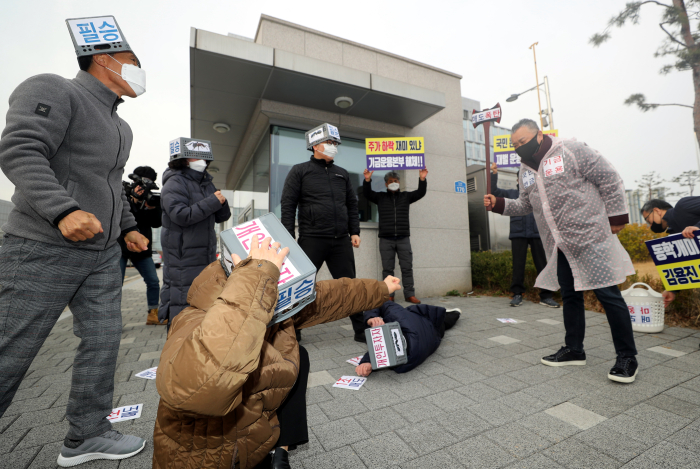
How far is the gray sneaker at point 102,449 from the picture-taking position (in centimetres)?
156

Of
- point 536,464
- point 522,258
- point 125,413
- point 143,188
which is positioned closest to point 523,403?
point 536,464

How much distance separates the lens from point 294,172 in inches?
142

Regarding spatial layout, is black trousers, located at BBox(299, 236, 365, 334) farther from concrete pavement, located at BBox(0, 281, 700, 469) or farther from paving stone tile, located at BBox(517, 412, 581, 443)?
paving stone tile, located at BBox(517, 412, 581, 443)

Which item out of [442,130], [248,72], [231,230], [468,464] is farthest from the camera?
[442,130]

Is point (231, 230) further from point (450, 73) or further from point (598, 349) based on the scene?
point (450, 73)

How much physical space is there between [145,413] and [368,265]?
4.34m

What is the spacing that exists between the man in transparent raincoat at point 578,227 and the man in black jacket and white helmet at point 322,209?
1802mm

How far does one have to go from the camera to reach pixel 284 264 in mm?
1045

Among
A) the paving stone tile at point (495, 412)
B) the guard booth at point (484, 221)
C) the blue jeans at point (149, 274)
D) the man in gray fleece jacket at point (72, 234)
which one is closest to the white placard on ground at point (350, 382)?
the paving stone tile at point (495, 412)

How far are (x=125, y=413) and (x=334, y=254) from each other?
216 cm

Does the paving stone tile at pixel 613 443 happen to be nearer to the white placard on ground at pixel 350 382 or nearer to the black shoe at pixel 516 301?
the white placard on ground at pixel 350 382

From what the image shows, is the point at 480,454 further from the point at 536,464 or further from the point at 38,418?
the point at 38,418

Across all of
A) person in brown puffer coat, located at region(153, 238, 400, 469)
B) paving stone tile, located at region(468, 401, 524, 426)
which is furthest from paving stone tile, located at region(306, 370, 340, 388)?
person in brown puffer coat, located at region(153, 238, 400, 469)

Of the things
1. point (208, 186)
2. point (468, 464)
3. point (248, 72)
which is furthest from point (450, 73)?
point (468, 464)
